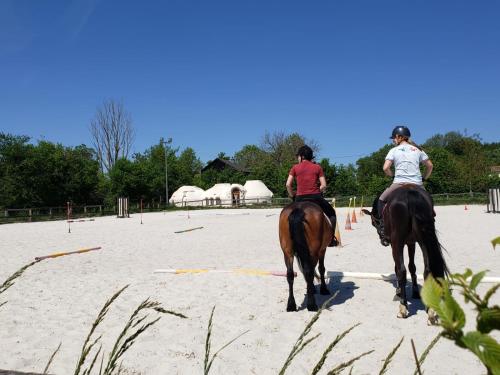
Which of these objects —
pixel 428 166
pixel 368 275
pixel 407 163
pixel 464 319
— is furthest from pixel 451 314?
pixel 368 275

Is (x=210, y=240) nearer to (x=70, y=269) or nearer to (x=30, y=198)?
(x=70, y=269)

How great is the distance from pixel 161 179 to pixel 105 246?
151 ft

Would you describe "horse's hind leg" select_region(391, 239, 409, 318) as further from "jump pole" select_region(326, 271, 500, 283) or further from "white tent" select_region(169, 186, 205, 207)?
"white tent" select_region(169, 186, 205, 207)

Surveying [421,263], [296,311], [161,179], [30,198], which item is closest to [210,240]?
[421,263]

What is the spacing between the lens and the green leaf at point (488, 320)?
0.57 meters

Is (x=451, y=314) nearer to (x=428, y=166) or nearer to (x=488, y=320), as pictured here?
(x=488, y=320)

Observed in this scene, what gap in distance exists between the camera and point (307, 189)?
246 inches

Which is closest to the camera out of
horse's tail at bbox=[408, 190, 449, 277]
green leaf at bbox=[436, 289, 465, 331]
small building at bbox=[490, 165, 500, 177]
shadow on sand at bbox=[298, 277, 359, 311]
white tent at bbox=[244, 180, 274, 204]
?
green leaf at bbox=[436, 289, 465, 331]

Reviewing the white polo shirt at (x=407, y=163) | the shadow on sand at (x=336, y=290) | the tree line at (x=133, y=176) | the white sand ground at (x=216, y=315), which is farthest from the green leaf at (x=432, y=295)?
the tree line at (x=133, y=176)

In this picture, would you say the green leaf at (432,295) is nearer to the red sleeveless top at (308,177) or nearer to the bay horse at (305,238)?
the bay horse at (305,238)

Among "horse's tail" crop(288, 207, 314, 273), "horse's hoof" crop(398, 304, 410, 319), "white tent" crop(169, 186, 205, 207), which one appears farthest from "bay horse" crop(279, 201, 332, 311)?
"white tent" crop(169, 186, 205, 207)

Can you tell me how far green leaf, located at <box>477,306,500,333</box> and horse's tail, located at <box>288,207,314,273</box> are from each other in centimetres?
475

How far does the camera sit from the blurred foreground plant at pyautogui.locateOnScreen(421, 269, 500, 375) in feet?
1.81

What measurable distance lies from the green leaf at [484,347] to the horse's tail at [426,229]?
4.57 metres
